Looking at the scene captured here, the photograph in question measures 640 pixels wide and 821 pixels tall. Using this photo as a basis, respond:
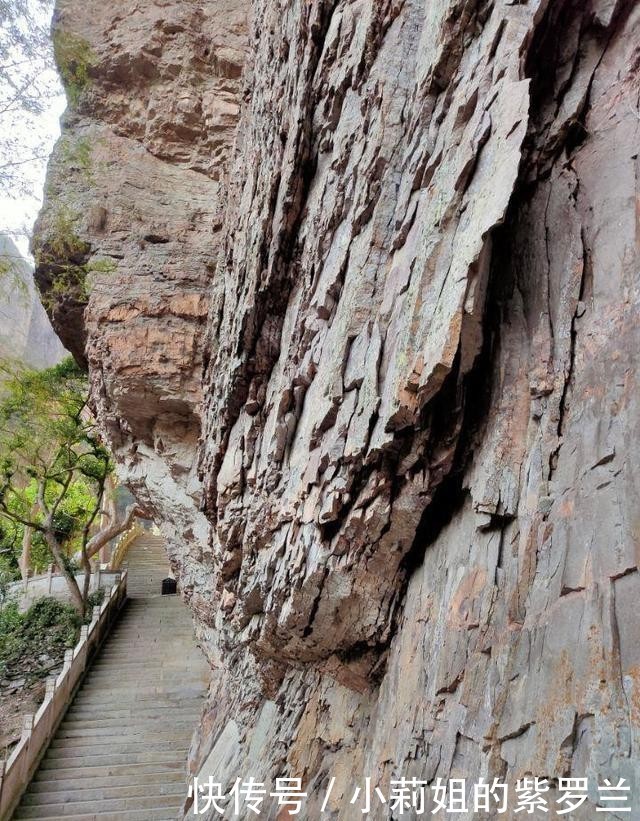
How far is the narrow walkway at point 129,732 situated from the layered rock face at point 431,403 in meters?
3.31

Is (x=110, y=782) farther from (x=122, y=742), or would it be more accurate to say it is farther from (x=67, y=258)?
(x=67, y=258)

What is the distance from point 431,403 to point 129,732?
11058 mm

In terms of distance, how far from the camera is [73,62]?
1005cm

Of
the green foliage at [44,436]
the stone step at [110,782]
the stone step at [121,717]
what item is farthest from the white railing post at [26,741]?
the green foliage at [44,436]

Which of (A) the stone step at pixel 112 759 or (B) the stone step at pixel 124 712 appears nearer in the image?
(A) the stone step at pixel 112 759

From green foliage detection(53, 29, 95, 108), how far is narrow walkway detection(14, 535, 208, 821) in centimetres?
1268

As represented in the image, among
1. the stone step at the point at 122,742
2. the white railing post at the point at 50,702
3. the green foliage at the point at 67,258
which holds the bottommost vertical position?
the stone step at the point at 122,742

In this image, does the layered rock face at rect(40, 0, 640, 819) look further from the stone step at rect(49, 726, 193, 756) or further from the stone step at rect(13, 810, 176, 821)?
the stone step at rect(49, 726, 193, 756)

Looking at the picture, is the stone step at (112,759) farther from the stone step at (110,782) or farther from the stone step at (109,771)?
the stone step at (110,782)

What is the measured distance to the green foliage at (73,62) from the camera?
9219 mm

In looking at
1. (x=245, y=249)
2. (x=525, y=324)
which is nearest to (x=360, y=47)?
(x=245, y=249)

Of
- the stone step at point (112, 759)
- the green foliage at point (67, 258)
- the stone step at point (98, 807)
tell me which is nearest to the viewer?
the stone step at point (98, 807)

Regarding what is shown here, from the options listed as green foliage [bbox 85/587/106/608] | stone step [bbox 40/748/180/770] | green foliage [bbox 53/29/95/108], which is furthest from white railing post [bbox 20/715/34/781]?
green foliage [bbox 53/29/95/108]

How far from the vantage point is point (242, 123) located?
842cm
